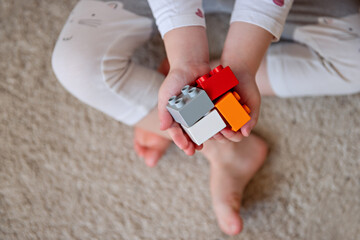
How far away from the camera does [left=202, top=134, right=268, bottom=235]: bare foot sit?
2.23 feet

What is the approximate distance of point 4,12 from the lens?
0.78m

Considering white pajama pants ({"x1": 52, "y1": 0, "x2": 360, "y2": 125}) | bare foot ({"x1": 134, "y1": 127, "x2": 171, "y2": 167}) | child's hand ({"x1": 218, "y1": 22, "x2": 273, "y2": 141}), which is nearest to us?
child's hand ({"x1": 218, "y1": 22, "x2": 273, "y2": 141})

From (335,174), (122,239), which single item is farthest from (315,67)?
(122,239)

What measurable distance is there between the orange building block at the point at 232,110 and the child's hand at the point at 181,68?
3.0 inches

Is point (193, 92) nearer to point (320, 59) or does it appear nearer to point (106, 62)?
point (106, 62)

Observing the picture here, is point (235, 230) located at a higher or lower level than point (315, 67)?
lower

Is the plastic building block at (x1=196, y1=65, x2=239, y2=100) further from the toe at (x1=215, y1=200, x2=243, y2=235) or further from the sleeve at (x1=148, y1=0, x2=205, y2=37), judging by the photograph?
the toe at (x1=215, y1=200, x2=243, y2=235)

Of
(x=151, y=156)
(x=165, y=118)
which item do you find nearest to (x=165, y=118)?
(x=165, y=118)

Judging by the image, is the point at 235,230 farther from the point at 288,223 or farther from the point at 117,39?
the point at 117,39

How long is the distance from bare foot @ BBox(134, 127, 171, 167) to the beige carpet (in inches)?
1.1

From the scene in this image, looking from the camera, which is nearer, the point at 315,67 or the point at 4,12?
the point at 315,67

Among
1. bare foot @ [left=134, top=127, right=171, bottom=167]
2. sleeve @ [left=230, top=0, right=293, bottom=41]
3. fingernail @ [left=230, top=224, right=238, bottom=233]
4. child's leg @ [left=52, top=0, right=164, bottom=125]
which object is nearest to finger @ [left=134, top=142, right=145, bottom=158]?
bare foot @ [left=134, top=127, right=171, bottom=167]

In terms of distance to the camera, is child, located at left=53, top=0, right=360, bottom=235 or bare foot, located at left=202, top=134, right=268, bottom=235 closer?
child, located at left=53, top=0, right=360, bottom=235

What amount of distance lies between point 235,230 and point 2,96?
59 centimetres
